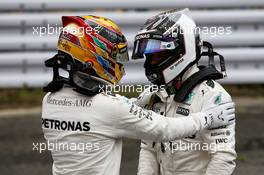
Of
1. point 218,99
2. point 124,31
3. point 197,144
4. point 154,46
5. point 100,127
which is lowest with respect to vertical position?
point 124,31

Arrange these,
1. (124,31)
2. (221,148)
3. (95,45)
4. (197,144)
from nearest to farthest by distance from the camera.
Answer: (95,45) < (221,148) < (197,144) < (124,31)

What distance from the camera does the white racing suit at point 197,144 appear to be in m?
3.41

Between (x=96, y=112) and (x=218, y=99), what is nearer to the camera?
(x=96, y=112)

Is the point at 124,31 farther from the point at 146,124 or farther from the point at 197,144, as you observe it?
the point at 146,124

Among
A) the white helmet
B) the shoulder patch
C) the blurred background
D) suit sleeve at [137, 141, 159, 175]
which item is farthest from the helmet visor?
the blurred background

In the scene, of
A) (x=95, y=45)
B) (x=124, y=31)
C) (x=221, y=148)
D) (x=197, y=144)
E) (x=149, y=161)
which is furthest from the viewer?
(x=124, y=31)

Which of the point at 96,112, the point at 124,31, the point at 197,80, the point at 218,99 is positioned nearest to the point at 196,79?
the point at 197,80

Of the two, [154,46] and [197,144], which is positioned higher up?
[154,46]

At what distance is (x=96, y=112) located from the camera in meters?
3.30

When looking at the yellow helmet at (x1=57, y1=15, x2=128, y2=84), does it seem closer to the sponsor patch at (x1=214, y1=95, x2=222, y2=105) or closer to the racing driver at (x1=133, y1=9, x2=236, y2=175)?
the racing driver at (x1=133, y1=9, x2=236, y2=175)

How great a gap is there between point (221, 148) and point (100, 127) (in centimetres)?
61

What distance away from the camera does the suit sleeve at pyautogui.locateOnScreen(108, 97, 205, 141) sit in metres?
3.30

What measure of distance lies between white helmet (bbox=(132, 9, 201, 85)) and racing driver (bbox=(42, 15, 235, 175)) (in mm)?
141

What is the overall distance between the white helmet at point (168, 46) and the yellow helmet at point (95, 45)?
14 centimetres
